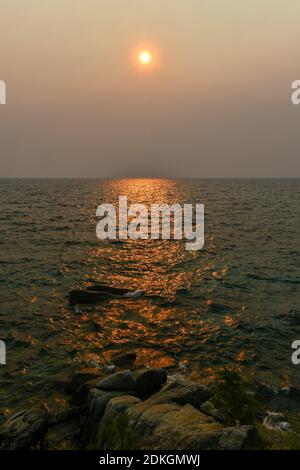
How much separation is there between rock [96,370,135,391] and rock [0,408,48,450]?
2087mm

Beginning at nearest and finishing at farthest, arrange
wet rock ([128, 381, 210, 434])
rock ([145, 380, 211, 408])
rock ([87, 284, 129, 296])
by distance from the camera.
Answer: wet rock ([128, 381, 210, 434]) → rock ([145, 380, 211, 408]) → rock ([87, 284, 129, 296])

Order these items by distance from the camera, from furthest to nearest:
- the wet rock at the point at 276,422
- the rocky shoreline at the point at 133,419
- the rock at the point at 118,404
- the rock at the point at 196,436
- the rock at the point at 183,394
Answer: the wet rock at the point at 276,422
the rock at the point at 183,394
the rock at the point at 118,404
the rocky shoreline at the point at 133,419
the rock at the point at 196,436

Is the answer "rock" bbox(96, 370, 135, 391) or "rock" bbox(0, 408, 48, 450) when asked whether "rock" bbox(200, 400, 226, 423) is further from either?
"rock" bbox(0, 408, 48, 450)

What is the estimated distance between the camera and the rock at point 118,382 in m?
12.1

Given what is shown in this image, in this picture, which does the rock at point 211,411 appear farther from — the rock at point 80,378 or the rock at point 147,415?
the rock at point 80,378

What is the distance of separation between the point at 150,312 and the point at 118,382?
897 cm

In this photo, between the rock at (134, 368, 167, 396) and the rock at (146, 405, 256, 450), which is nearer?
the rock at (146, 405, 256, 450)

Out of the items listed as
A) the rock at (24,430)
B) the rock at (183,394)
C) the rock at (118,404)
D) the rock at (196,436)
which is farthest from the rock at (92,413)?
the rock at (196,436)

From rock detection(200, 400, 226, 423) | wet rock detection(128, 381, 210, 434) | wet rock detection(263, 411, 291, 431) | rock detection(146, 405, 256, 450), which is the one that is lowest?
wet rock detection(263, 411, 291, 431)

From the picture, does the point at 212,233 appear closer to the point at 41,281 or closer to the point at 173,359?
the point at 41,281

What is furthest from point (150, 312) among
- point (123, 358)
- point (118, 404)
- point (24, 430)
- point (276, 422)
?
point (24, 430)

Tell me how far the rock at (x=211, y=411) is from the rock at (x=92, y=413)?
9.12 feet

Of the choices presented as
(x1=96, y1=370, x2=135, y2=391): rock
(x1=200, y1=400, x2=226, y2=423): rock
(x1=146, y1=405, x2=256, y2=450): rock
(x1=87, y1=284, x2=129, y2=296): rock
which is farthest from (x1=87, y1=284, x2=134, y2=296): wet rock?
(x1=146, y1=405, x2=256, y2=450): rock

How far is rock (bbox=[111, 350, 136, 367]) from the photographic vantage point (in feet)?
50.8
